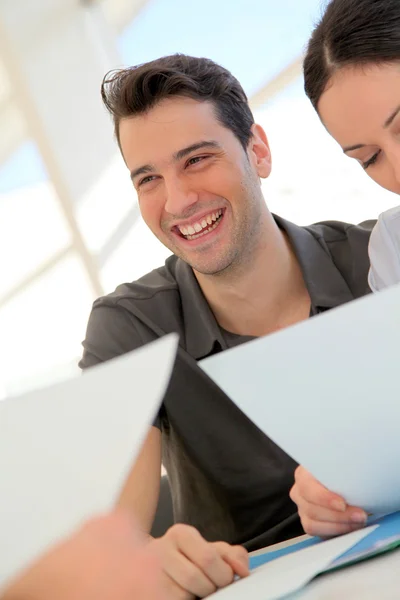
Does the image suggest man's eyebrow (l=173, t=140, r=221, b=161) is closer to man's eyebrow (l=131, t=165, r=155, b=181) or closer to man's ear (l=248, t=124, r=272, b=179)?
man's eyebrow (l=131, t=165, r=155, b=181)

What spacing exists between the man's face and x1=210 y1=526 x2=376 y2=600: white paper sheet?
0.79 m

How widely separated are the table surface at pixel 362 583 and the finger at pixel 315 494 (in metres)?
0.14

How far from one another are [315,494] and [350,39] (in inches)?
26.1

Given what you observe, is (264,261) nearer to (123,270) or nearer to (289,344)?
(289,344)

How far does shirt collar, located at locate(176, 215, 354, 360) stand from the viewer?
4.77 ft

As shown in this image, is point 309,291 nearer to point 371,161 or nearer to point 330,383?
point 371,161

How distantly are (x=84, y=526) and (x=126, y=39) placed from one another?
5.31 meters

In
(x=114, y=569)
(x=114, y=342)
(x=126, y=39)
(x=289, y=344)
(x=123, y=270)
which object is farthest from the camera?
(x=126, y=39)

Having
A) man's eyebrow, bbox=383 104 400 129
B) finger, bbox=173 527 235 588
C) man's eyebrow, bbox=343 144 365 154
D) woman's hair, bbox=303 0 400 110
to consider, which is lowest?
finger, bbox=173 527 235 588

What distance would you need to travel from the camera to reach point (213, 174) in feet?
5.18

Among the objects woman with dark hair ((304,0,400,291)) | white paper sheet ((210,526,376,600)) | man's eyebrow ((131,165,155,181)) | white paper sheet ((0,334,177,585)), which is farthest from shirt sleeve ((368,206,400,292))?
white paper sheet ((0,334,177,585))

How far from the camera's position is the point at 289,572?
714mm

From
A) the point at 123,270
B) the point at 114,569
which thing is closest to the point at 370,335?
the point at 114,569

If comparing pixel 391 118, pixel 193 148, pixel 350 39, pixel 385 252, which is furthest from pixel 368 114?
pixel 193 148
